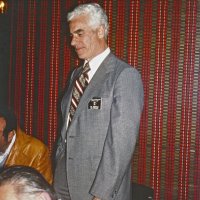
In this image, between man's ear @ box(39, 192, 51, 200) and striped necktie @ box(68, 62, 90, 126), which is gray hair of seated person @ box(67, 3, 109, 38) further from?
man's ear @ box(39, 192, 51, 200)

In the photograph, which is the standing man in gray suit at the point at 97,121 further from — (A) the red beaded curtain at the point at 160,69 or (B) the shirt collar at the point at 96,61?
(A) the red beaded curtain at the point at 160,69

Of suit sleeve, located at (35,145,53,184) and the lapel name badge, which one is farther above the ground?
the lapel name badge

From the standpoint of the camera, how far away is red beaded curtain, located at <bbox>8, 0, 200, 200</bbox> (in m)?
3.06

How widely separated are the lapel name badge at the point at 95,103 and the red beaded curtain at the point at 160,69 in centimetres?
132

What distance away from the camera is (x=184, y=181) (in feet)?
10.2

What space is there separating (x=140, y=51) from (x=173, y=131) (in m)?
0.75

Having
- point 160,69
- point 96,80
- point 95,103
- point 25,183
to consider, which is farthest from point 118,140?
point 160,69

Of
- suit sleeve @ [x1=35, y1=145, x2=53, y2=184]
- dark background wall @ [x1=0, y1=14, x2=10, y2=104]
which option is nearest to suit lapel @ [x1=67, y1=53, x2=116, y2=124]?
suit sleeve @ [x1=35, y1=145, x2=53, y2=184]

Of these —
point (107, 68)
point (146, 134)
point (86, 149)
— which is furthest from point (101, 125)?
point (146, 134)

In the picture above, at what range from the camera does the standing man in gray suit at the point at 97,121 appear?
1774mm

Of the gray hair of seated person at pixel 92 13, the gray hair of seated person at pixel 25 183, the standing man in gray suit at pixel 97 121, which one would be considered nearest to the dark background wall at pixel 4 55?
the standing man in gray suit at pixel 97 121

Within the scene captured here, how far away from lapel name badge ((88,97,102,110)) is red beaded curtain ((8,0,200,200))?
132cm

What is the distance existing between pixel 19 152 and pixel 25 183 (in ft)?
3.94

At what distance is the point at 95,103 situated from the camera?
1876mm
